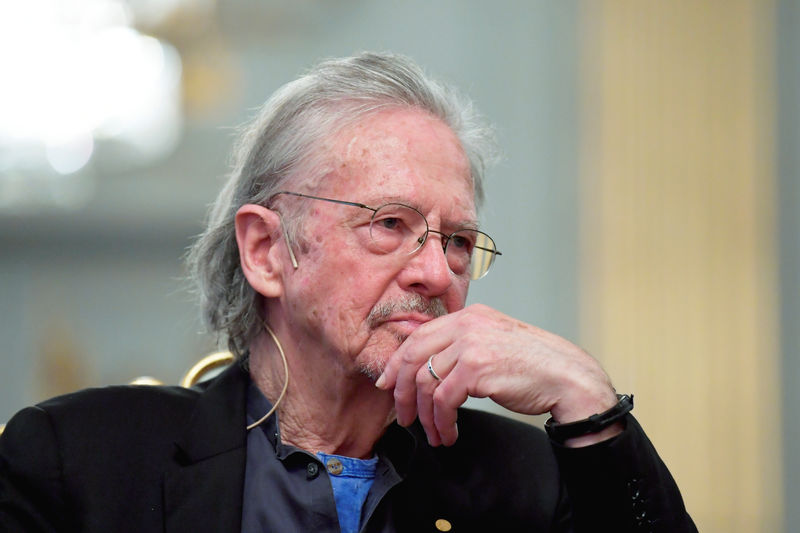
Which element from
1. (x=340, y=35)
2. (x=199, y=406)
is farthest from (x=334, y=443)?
(x=340, y=35)

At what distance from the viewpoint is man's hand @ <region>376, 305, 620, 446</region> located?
2152mm

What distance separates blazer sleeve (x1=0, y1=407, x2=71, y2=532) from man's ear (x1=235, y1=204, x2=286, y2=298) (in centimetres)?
62

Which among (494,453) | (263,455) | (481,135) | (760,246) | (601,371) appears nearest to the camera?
(601,371)

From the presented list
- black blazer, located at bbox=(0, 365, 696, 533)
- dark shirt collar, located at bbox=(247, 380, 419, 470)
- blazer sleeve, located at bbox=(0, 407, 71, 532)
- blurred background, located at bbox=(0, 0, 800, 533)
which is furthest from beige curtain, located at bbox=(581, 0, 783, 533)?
blazer sleeve, located at bbox=(0, 407, 71, 532)

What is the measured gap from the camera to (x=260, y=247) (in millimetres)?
2574

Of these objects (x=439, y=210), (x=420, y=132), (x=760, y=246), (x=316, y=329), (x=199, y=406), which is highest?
(x=420, y=132)

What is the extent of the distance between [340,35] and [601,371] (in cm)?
658

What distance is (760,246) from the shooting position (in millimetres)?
6273

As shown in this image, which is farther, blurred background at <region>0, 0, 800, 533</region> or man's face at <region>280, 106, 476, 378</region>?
blurred background at <region>0, 0, 800, 533</region>

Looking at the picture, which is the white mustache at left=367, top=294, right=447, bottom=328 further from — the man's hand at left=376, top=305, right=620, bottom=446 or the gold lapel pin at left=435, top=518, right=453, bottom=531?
the gold lapel pin at left=435, top=518, right=453, bottom=531

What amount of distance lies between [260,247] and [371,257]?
1.18 ft

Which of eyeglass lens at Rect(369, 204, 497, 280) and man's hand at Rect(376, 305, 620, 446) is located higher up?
eyeglass lens at Rect(369, 204, 497, 280)

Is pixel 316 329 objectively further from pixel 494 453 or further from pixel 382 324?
pixel 494 453

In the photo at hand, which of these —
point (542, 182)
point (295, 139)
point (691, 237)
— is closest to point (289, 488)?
point (295, 139)
